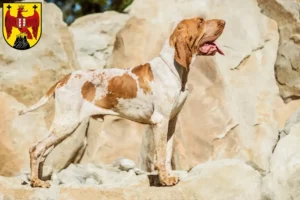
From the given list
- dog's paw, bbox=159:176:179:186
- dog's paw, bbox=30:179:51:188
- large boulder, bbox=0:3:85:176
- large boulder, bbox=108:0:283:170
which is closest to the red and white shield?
large boulder, bbox=0:3:85:176

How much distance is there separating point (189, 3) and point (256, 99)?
5.53 ft

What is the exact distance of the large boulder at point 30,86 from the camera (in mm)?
6352

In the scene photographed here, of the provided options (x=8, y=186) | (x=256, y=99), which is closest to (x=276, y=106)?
(x=256, y=99)

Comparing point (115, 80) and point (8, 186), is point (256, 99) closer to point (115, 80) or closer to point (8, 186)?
point (115, 80)

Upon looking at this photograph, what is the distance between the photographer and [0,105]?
21.3 feet

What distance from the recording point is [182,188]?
180 inches

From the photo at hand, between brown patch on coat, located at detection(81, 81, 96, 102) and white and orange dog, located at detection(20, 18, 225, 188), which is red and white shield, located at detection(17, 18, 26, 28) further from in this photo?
brown patch on coat, located at detection(81, 81, 96, 102)

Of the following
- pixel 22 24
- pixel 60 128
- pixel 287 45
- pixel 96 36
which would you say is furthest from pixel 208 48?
pixel 96 36

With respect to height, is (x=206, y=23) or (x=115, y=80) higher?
(x=206, y=23)

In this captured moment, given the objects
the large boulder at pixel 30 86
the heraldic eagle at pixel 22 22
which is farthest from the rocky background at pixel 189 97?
the heraldic eagle at pixel 22 22

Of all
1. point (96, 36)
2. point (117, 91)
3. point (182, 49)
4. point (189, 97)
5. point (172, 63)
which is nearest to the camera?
point (182, 49)

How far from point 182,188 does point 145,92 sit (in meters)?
0.86

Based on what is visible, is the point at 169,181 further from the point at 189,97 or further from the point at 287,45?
the point at 287,45

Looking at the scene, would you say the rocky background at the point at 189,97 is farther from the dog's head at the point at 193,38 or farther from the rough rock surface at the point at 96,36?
the rough rock surface at the point at 96,36
